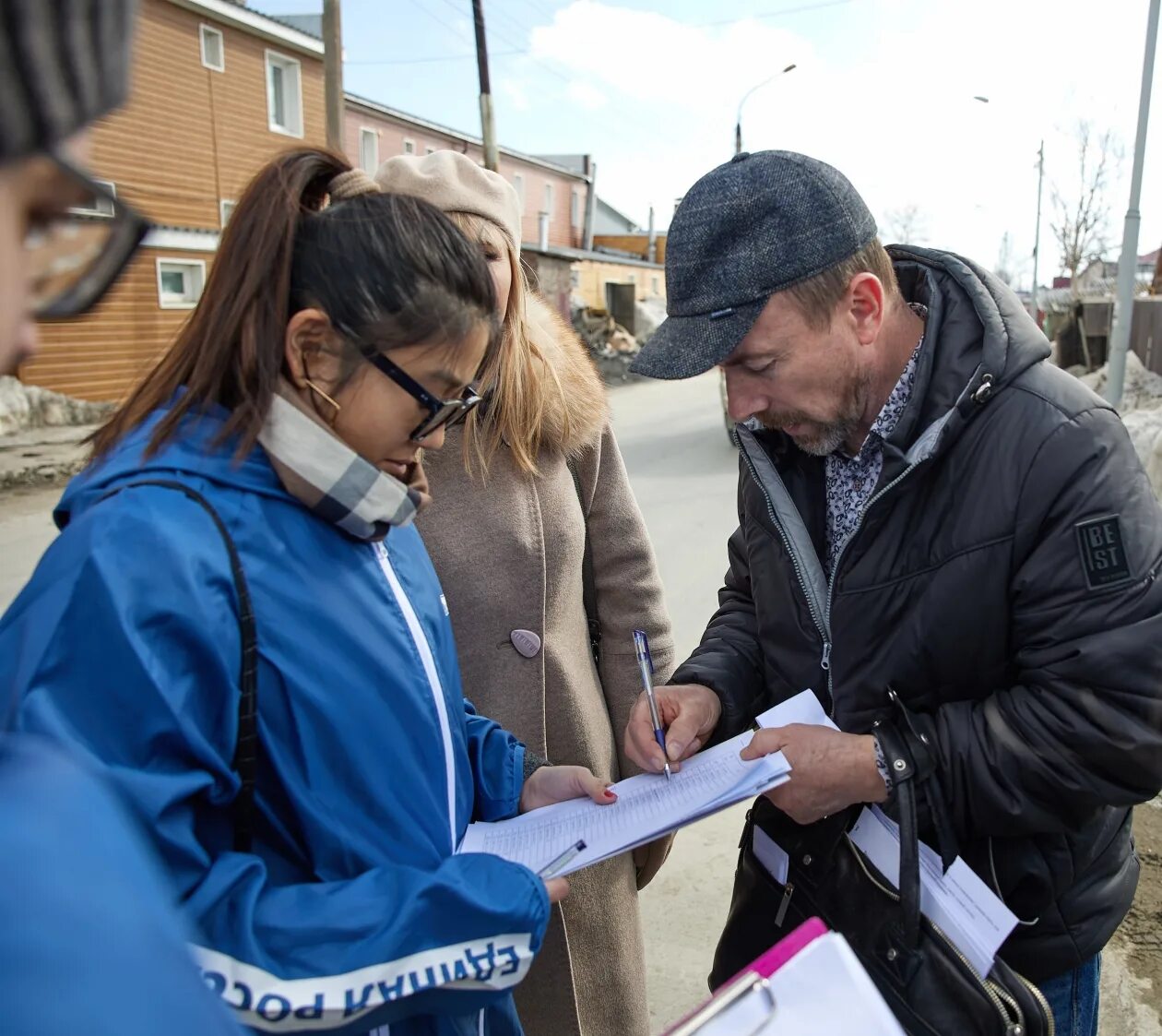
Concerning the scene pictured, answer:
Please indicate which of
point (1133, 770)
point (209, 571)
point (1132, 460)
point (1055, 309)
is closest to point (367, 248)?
point (209, 571)

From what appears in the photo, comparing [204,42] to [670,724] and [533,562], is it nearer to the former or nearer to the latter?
[533,562]

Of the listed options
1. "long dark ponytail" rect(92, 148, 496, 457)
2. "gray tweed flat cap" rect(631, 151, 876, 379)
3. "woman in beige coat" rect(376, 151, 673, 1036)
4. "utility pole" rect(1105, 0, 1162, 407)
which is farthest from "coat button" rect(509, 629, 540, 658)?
"utility pole" rect(1105, 0, 1162, 407)

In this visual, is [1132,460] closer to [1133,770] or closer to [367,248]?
[1133,770]

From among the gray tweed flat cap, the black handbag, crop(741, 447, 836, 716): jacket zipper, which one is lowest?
the black handbag

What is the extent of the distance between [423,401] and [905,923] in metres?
1.11

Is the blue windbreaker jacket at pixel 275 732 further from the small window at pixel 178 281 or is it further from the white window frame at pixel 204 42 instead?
the white window frame at pixel 204 42

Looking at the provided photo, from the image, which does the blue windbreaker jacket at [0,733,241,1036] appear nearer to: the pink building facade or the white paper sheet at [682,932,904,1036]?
the white paper sheet at [682,932,904,1036]

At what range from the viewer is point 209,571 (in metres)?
1.10

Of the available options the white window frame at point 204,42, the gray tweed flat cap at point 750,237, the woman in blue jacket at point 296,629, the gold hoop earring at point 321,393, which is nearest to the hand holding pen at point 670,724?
the woman in blue jacket at point 296,629

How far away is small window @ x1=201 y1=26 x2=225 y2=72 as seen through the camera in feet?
61.4

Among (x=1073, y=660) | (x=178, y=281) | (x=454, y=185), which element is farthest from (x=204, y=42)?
(x=1073, y=660)

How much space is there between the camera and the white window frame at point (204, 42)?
1847cm

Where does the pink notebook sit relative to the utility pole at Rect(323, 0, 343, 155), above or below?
below

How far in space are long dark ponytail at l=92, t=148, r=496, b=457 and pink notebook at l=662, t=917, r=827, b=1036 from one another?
0.85m
